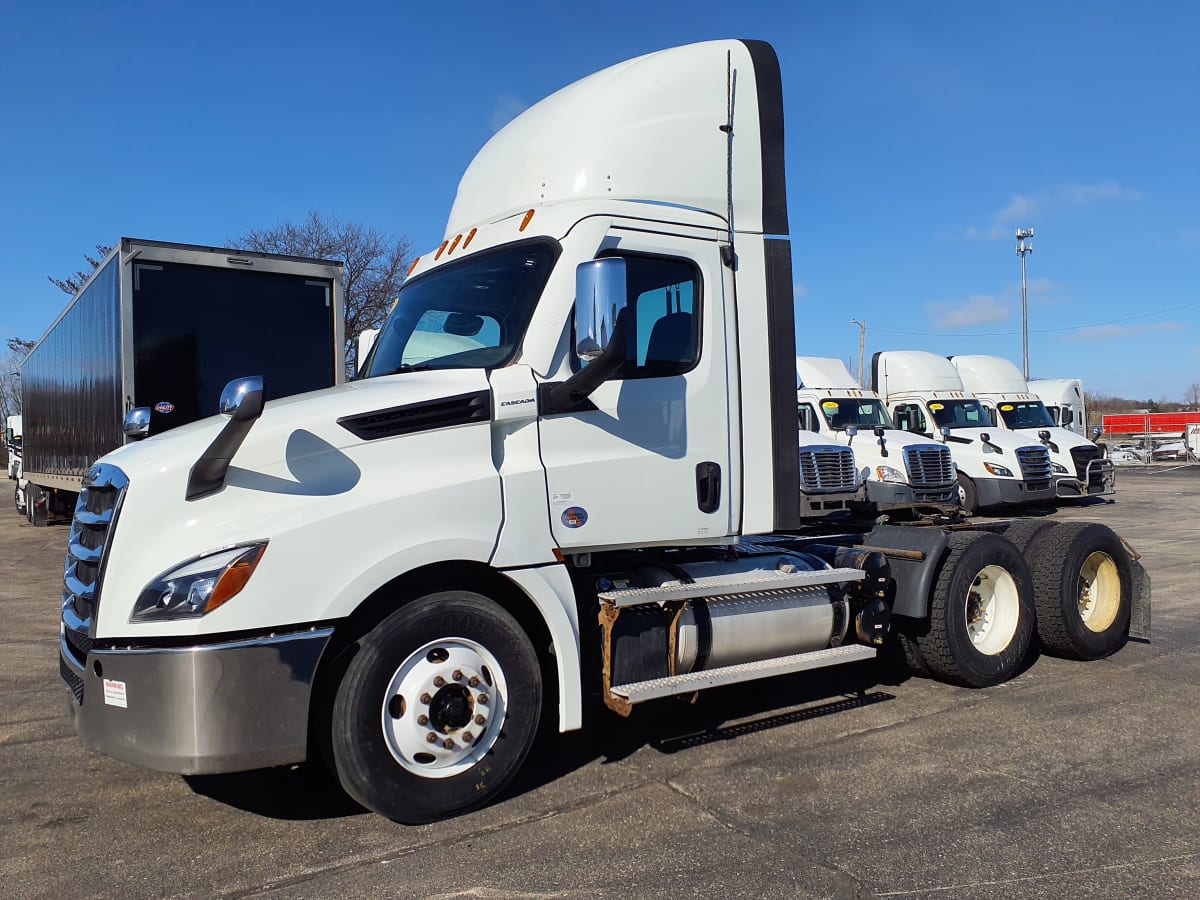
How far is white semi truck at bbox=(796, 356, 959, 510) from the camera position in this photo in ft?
55.3

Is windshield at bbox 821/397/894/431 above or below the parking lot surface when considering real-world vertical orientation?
above

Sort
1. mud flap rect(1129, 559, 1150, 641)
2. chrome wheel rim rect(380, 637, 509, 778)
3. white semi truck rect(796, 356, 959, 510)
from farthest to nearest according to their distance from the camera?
white semi truck rect(796, 356, 959, 510) → mud flap rect(1129, 559, 1150, 641) → chrome wheel rim rect(380, 637, 509, 778)

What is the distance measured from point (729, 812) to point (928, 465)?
550 inches

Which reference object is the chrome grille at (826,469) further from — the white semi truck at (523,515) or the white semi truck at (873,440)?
the white semi truck at (523,515)

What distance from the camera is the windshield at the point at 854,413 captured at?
716 inches

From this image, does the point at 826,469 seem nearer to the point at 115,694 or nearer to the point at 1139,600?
the point at 1139,600

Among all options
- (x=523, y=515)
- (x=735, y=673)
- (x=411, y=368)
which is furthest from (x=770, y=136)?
(x=735, y=673)

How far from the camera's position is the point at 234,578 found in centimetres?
372

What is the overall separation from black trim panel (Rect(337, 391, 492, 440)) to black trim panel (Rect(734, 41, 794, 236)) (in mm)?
2177

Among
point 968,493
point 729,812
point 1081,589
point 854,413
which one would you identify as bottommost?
point 729,812

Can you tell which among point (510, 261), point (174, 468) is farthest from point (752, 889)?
point (510, 261)

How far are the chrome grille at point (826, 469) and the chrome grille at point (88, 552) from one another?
12124mm

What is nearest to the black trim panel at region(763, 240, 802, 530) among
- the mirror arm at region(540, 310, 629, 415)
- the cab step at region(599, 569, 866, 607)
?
the cab step at region(599, 569, 866, 607)

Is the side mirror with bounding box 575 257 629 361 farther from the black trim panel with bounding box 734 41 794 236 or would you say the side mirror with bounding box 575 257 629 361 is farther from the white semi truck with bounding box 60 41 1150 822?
the black trim panel with bounding box 734 41 794 236
